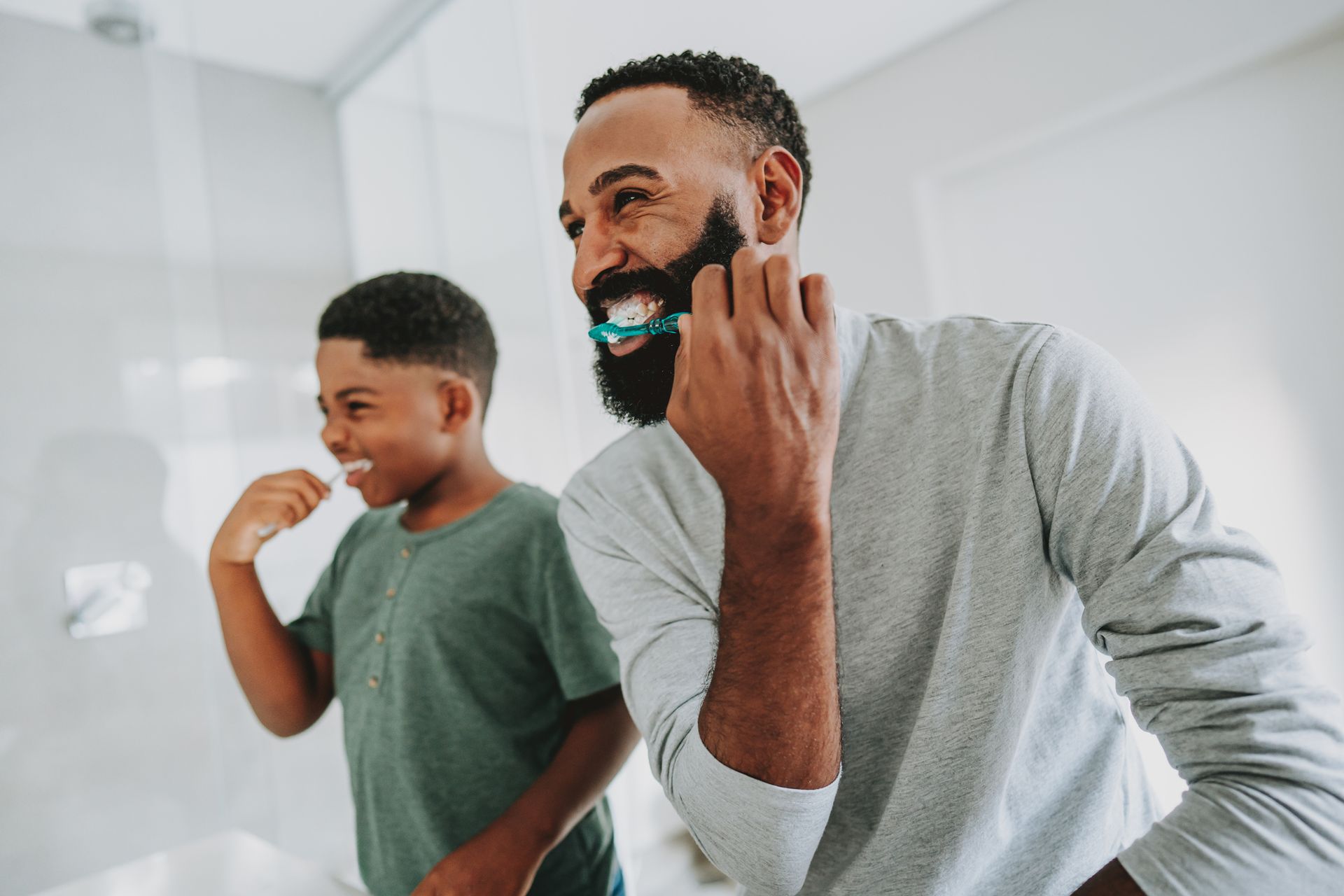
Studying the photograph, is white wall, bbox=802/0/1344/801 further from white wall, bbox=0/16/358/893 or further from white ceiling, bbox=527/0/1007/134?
white wall, bbox=0/16/358/893

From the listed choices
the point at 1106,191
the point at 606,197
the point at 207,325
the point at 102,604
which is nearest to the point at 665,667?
the point at 606,197

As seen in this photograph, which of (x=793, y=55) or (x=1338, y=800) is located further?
(x=793, y=55)

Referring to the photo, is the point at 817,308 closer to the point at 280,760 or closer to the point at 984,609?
the point at 984,609

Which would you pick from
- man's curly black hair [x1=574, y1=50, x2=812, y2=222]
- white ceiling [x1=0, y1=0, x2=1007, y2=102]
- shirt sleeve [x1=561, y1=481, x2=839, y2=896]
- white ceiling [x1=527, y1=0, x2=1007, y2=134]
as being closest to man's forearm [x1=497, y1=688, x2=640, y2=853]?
shirt sleeve [x1=561, y1=481, x2=839, y2=896]

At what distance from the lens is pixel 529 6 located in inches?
59.5

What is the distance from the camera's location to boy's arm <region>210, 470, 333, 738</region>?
0.78 metres

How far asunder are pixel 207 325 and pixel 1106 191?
201 centimetres

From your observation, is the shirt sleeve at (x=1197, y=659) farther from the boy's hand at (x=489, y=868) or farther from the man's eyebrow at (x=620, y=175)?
the boy's hand at (x=489, y=868)

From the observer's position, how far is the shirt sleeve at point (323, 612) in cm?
88

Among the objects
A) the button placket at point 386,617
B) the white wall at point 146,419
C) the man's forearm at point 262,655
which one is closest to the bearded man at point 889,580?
the button placket at point 386,617

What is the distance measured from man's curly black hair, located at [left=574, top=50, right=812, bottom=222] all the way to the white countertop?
29.3 inches

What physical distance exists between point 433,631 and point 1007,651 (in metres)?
0.52

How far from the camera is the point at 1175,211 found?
1864mm

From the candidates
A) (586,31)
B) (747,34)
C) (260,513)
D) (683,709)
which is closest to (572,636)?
(683,709)
